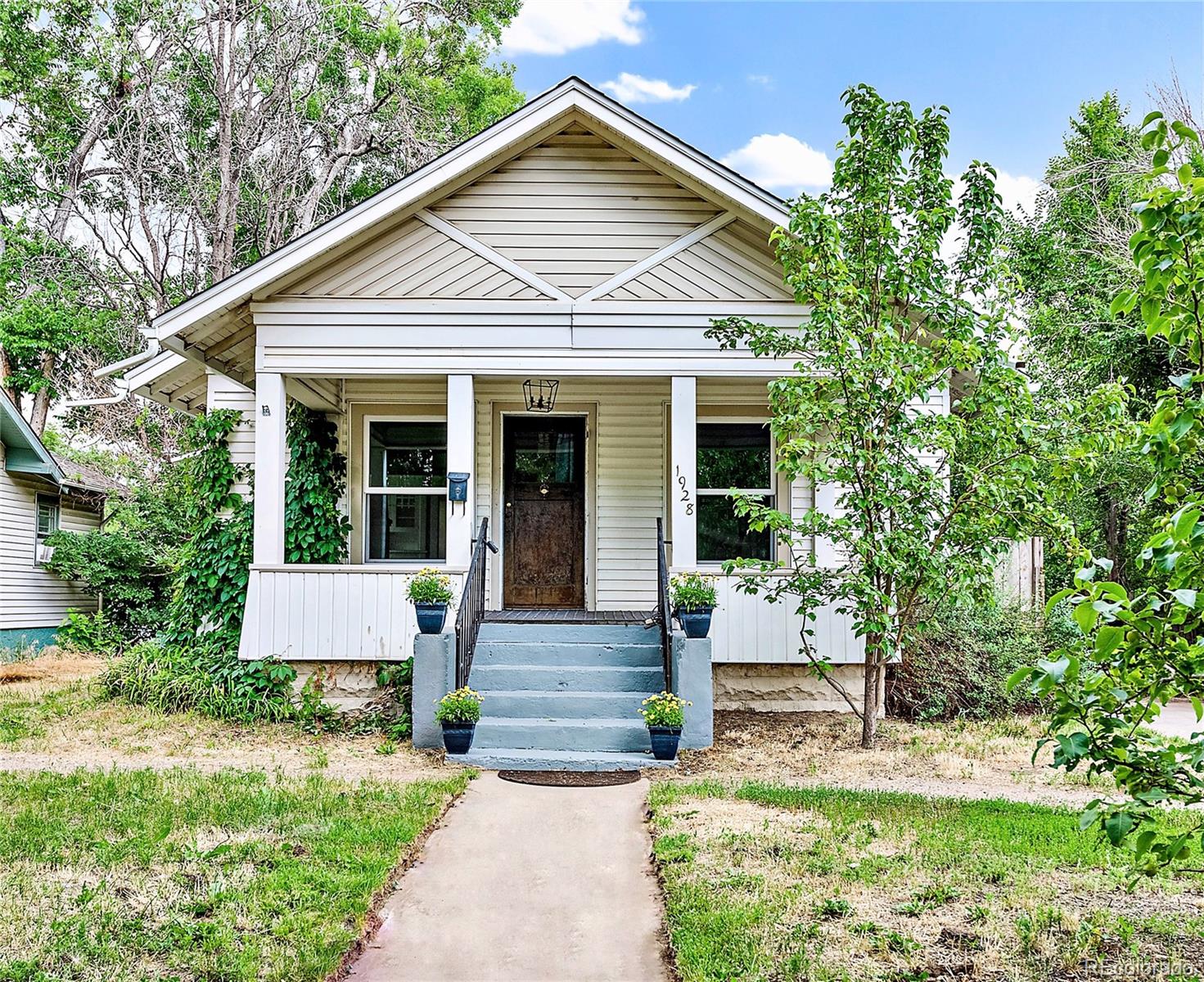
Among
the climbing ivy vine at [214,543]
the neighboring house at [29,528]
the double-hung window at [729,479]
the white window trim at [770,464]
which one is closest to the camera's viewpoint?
the climbing ivy vine at [214,543]

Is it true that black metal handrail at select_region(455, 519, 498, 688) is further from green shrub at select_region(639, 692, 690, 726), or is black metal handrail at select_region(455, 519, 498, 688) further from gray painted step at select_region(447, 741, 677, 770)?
green shrub at select_region(639, 692, 690, 726)

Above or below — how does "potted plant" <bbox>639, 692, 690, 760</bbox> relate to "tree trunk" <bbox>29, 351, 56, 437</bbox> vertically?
below

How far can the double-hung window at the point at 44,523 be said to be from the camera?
54.0ft

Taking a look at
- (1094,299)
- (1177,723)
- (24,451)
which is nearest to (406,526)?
(1177,723)

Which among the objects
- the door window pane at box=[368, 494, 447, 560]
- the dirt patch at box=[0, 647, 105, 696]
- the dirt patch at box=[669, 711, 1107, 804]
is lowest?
the dirt patch at box=[0, 647, 105, 696]

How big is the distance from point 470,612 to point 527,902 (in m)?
3.89

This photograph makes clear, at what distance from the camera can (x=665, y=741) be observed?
6617 millimetres

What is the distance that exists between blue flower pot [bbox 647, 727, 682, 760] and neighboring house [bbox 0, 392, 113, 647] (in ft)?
42.8

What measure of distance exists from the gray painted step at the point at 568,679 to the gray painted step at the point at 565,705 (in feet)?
0.30

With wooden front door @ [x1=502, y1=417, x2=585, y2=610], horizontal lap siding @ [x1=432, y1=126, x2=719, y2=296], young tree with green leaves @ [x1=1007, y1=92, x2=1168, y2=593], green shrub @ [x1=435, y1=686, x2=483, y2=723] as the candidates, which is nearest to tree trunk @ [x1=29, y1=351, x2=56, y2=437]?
wooden front door @ [x1=502, y1=417, x2=585, y2=610]

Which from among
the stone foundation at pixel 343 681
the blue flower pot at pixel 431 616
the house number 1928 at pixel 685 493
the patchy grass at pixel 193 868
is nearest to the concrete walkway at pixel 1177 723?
the house number 1928 at pixel 685 493

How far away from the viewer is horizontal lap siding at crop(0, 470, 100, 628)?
611 inches

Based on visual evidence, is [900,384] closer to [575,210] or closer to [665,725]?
[665,725]

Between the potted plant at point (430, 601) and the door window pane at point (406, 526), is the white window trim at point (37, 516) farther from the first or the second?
the potted plant at point (430, 601)
